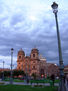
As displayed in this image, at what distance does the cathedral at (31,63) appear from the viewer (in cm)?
11088

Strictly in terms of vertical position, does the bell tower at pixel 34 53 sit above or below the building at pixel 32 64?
above

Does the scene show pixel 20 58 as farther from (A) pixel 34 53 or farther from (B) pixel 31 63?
(A) pixel 34 53

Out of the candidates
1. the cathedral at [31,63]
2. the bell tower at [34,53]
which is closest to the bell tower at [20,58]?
the cathedral at [31,63]

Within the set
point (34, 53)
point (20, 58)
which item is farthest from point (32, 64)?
point (20, 58)

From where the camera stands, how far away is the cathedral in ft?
364

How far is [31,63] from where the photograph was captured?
113 m

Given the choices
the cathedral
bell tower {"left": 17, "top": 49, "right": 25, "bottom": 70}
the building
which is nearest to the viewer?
the cathedral

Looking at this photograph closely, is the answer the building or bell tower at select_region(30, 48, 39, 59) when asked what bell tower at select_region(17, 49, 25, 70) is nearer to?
the building

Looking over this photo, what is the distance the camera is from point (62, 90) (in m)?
10.9

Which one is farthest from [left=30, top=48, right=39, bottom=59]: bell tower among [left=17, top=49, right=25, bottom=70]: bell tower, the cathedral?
[left=17, top=49, right=25, bottom=70]: bell tower

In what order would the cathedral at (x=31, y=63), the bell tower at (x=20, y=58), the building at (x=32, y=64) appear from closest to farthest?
the cathedral at (x=31, y=63) → the building at (x=32, y=64) → the bell tower at (x=20, y=58)

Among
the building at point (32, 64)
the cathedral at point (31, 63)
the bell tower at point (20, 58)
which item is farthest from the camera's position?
the bell tower at point (20, 58)

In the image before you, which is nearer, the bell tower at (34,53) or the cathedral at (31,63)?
the cathedral at (31,63)

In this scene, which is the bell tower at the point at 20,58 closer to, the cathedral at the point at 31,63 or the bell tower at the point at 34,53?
the cathedral at the point at 31,63
